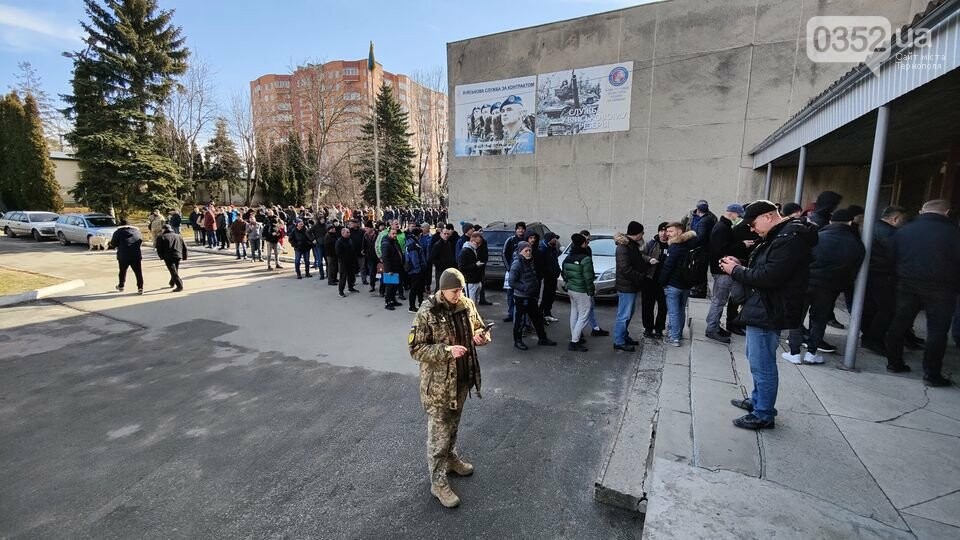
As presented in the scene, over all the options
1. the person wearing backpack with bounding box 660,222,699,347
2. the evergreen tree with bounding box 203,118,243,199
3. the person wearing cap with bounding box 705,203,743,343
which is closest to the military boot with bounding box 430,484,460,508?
the person wearing backpack with bounding box 660,222,699,347

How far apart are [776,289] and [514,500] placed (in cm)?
274

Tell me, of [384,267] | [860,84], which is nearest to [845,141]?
[860,84]

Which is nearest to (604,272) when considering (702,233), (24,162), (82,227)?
(702,233)

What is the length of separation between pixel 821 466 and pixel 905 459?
2.19ft

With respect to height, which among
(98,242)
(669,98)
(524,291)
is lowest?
(98,242)

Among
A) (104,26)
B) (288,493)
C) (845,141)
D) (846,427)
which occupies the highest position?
(104,26)

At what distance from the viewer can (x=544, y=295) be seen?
7457 millimetres

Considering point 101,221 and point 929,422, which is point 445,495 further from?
point 101,221

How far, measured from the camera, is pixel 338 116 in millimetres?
28953

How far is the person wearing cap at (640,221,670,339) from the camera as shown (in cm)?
658

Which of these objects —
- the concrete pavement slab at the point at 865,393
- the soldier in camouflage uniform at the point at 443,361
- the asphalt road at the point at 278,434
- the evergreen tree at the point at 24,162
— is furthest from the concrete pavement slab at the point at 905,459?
the evergreen tree at the point at 24,162

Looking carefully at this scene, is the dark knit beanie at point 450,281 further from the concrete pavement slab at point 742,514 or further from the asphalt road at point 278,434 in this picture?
the concrete pavement slab at point 742,514

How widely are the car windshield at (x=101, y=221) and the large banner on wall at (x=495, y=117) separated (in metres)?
16.5

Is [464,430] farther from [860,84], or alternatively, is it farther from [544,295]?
[860,84]
